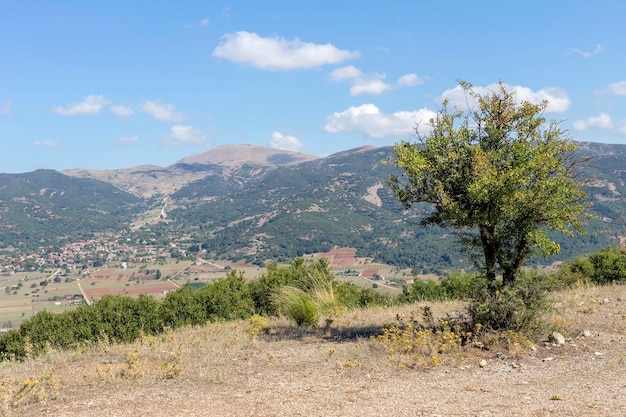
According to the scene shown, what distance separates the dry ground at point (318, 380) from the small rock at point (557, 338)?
0.20 m

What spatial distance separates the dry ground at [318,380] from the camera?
714 centimetres

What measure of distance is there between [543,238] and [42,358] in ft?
41.0

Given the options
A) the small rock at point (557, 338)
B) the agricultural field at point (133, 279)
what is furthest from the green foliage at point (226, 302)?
the agricultural field at point (133, 279)

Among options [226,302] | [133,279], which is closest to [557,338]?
[226,302]

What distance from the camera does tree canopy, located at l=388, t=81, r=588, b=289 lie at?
33.8 ft

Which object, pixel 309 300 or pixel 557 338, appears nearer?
pixel 557 338

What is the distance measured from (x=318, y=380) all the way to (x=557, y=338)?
570 centimetres

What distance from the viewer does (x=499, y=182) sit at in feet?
32.9

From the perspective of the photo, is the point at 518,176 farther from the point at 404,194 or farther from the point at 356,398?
the point at 356,398

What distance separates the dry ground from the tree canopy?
8.02 ft

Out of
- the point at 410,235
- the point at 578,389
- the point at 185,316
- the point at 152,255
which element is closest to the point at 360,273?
the point at 410,235

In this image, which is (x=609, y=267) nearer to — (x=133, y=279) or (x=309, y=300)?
(x=309, y=300)

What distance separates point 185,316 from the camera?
17.1 m

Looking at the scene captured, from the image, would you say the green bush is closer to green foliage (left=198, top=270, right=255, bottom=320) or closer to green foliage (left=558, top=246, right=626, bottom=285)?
green foliage (left=558, top=246, right=626, bottom=285)
